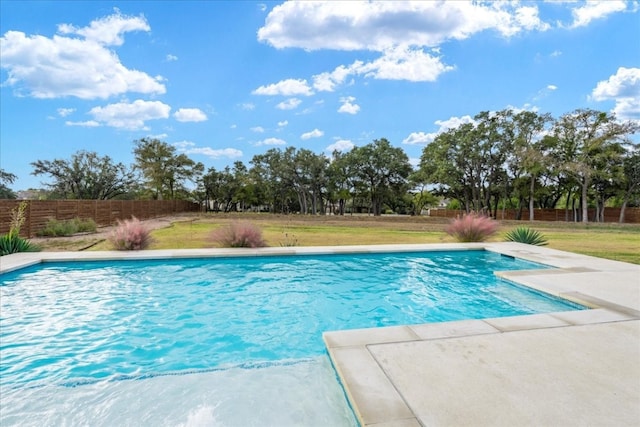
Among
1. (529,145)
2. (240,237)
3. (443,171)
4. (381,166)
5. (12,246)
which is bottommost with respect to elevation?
(12,246)

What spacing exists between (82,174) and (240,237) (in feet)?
102

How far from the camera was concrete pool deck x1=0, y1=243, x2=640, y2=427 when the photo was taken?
190 centimetres

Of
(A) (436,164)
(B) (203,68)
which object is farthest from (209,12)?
(A) (436,164)

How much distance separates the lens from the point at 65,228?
1241cm

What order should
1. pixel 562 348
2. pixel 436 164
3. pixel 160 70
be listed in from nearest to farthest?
pixel 562 348 < pixel 160 70 < pixel 436 164

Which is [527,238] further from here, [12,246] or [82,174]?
[82,174]

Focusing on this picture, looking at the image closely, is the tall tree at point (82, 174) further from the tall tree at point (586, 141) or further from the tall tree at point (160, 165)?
the tall tree at point (586, 141)

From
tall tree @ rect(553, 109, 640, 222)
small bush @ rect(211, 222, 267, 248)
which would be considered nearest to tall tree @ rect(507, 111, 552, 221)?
tall tree @ rect(553, 109, 640, 222)

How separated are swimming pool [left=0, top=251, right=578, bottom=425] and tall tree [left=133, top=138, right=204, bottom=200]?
101ft

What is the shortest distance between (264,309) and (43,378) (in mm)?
2434

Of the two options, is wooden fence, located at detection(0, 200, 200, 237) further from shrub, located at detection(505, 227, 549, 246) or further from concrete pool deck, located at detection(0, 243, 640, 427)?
shrub, located at detection(505, 227, 549, 246)

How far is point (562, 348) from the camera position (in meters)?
2.80

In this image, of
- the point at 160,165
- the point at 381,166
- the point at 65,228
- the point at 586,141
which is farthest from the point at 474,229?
the point at 160,165

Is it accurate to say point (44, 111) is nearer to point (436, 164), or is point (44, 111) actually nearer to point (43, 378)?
point (43, 378)
